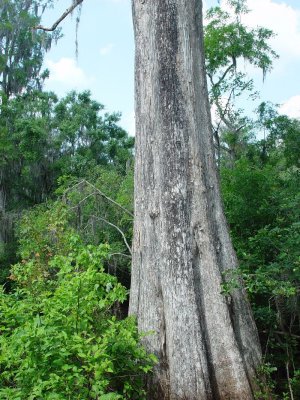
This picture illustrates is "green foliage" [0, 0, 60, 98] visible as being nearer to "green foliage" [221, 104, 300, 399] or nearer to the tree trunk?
"green foliage" [221, 104, 300, 399]

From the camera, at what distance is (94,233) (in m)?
9.21

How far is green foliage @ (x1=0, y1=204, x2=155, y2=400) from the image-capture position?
3.88m

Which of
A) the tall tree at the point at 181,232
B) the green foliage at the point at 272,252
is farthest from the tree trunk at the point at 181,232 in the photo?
the green foliage at the point at 272,252

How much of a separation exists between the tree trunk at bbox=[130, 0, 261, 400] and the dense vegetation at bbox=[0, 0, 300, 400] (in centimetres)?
26

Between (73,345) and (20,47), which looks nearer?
(73,345)

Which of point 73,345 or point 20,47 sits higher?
point 20,47

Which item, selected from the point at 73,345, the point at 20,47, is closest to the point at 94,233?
the point at 73,345

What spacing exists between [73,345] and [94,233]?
17.2 ft

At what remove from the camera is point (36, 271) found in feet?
26.1

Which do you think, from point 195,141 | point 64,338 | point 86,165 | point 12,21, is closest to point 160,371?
point 64,338

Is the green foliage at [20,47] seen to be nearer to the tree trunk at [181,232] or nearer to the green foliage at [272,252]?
the green foliage at [272,252]

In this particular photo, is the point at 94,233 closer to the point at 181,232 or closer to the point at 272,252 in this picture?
the point at 272,252

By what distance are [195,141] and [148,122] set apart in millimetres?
570

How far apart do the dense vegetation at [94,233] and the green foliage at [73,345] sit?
12mm
